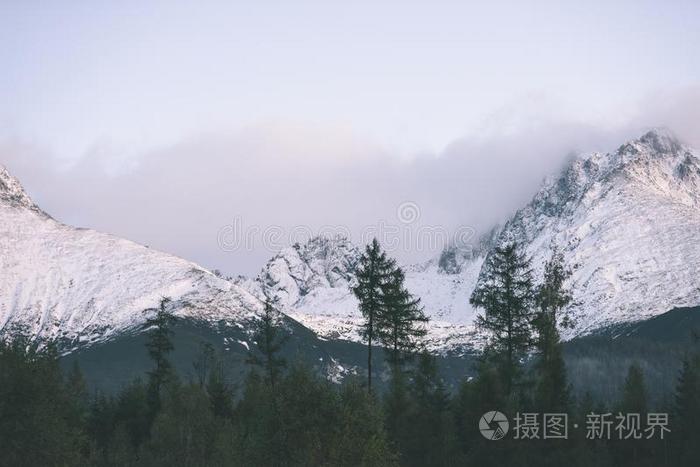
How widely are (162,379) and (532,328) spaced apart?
40.8 metres

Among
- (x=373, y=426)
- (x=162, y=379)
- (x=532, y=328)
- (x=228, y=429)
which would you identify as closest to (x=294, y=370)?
(x=373, y=426)

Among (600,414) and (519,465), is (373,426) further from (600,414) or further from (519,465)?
(600,414)

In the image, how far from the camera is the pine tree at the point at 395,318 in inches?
2536

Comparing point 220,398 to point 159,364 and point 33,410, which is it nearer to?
point 159,364

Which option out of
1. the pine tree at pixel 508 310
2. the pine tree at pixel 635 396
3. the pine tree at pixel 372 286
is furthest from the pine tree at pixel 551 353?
the pine tree at pixel 635 396

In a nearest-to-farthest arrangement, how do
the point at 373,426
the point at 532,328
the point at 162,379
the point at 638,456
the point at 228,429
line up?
the point at 373,426
the point at 532,328
the point at 228,429
the point at 638,456
the point at 162,379

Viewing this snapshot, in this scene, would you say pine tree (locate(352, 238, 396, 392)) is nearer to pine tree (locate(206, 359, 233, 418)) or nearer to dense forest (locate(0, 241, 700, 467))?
dense forest (locate(0, 241, 700, 467))

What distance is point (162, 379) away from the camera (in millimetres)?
89938

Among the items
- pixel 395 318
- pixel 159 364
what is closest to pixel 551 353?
pixel 395 318

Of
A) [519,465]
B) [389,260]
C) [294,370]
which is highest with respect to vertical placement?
[389,260]

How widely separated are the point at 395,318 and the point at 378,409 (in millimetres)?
10745

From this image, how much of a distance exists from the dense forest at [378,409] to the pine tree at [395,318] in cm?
10

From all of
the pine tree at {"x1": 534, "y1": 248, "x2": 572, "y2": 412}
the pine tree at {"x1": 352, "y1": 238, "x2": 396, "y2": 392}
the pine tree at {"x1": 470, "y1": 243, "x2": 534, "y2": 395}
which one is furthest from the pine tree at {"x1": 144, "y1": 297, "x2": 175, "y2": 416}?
the pine tree at {"x1": 534, "y1": 248, "x2": 572, "y2": 412}
